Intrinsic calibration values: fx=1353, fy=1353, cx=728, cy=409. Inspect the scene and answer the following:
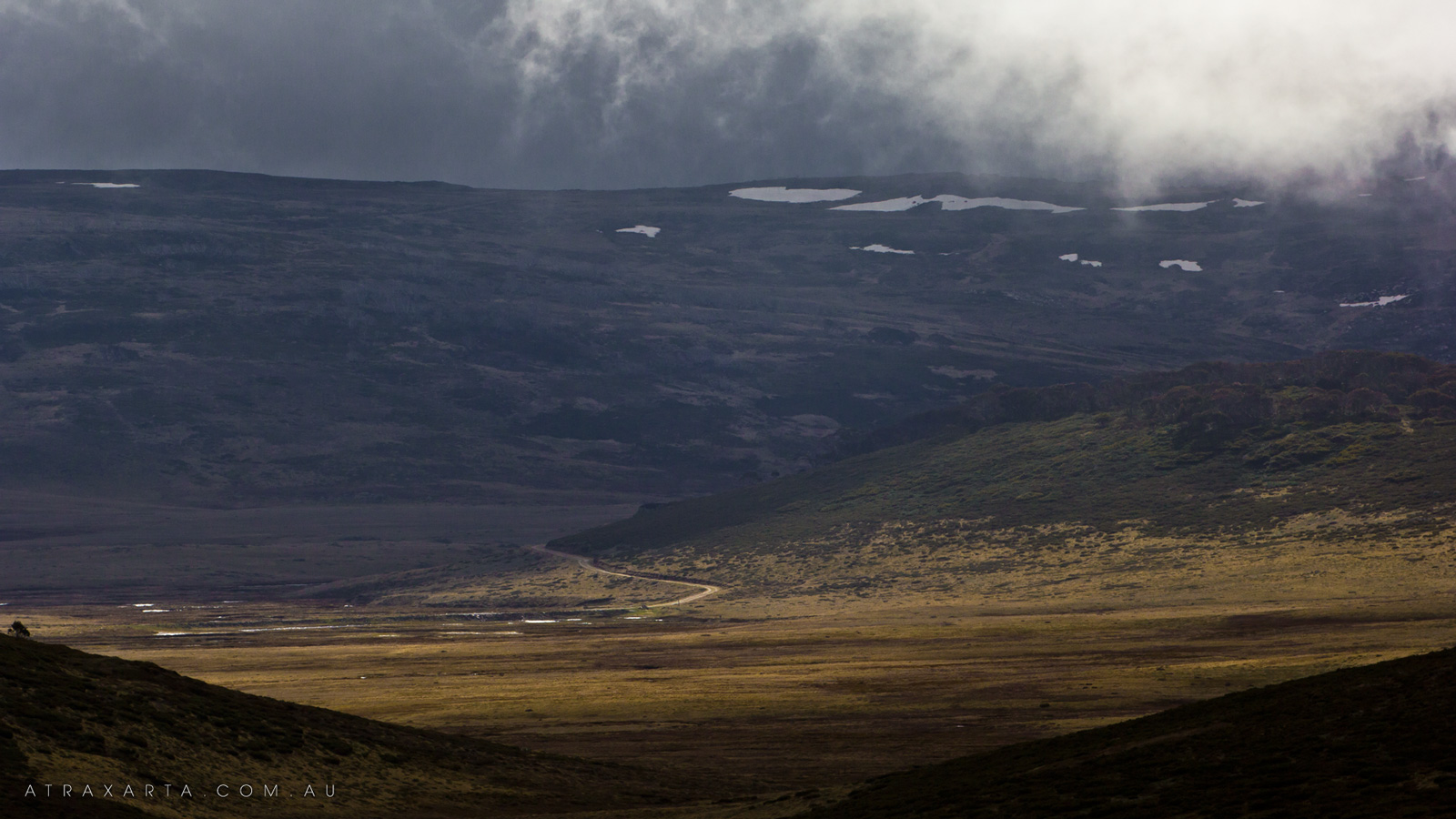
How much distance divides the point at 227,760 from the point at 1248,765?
76.9 feet

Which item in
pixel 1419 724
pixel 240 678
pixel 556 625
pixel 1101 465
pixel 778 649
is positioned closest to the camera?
pixel 1419 724

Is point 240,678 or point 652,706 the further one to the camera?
point 240,678

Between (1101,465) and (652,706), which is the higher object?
(1101,465)

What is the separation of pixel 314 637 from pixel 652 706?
59.0 meters

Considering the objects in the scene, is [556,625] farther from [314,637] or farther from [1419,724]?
[1419,724]

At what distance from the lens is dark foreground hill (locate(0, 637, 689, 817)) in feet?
93.4

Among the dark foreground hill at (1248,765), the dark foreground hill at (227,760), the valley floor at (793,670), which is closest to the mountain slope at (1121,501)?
the valley floor at (793,670)

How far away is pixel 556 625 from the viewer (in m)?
116

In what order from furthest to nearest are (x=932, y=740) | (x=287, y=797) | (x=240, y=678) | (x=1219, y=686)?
(x=240, y=678), (x=1219, y=686), (x=932, y=740), (x=287, y=797)

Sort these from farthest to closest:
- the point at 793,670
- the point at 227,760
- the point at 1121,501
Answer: the point at 1121,501 < the point at 793,670 < the point at 227,760

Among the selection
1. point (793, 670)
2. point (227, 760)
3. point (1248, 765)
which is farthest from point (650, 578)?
point (1248, 765)

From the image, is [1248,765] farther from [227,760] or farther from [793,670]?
[793,670]

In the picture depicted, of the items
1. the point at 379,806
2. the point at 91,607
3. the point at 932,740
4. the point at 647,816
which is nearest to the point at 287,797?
the point at 379,806

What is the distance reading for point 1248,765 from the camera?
24734 millimetres
